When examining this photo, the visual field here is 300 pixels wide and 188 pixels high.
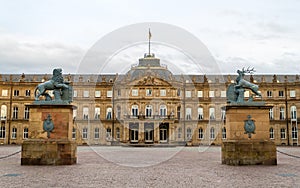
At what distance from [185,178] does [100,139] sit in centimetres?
5527

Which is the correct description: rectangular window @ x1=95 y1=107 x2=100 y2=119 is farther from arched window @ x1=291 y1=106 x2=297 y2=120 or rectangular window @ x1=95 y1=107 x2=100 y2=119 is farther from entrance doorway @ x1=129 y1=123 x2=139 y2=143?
arched window @ x1=291 y1=106 x2=297 y2=120

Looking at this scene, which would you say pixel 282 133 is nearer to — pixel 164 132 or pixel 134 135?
pixel 164 132

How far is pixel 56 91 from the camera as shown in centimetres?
1881

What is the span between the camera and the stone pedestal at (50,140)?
17.7 meters

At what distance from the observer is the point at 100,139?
6731 centimetres

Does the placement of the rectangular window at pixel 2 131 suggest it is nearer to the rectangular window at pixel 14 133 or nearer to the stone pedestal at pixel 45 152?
the rectangular window at pixel 14 133

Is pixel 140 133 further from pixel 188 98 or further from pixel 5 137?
pixel 5 137

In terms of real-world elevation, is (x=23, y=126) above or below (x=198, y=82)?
below

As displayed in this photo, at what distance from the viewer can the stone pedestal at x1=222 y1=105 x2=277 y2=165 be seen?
59.8ft

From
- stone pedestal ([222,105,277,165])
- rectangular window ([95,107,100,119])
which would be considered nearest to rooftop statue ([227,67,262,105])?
stone pedestal ([222,105,277,165])

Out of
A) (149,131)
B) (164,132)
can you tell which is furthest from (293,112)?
(149,131)

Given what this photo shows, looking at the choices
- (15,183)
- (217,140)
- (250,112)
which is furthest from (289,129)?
(15,183)

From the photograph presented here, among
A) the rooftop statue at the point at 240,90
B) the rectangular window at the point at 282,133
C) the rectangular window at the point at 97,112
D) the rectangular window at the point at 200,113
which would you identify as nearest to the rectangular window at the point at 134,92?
the rectangular window at the point at 97,112

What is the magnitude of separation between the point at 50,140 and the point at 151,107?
166 ft
